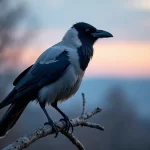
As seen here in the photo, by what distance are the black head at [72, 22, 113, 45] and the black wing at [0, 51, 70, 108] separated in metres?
0.43

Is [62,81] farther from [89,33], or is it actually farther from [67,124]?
[89,33]

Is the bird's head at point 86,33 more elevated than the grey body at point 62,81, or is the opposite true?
the bird's head at point 86,33

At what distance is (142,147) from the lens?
72.9ft

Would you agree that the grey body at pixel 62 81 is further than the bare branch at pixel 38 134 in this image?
Yes

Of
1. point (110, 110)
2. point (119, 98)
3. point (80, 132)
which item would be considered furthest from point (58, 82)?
point (110, 110)

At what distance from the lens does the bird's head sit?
23.2 feet

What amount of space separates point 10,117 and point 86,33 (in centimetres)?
124

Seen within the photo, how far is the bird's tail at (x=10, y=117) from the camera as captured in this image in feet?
20.9

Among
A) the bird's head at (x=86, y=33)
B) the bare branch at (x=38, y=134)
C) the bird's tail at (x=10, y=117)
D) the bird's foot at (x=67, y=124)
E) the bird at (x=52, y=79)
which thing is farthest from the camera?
the bird's head at (x=86, y=33)

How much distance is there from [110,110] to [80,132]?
570cm

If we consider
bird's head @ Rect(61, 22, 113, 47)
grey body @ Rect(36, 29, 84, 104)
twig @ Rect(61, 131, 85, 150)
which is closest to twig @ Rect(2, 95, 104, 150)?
twig @ Rect(61, 131, 85, 150)

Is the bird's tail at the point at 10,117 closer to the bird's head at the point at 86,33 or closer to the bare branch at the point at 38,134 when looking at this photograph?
the bare branch at the point at 38,134

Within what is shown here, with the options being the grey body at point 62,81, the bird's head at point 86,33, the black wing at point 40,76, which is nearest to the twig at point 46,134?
the grey body at point 62,81

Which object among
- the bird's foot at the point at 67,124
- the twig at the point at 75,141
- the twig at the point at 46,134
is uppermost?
the twig at the point at 46,134
